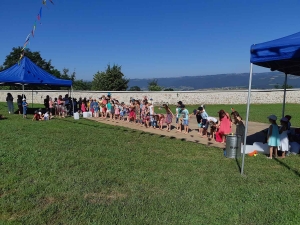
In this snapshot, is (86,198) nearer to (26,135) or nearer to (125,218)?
(125,218)

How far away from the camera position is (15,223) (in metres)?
3.83

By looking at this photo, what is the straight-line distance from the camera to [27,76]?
644 inches

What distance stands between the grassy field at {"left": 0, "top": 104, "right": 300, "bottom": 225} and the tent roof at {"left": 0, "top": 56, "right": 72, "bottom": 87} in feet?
28.2

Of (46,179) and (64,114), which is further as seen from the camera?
(64,114)

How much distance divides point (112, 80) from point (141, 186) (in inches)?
1625

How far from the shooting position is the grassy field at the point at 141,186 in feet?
13.3

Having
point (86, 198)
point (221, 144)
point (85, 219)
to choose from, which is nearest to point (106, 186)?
point (86, 198)

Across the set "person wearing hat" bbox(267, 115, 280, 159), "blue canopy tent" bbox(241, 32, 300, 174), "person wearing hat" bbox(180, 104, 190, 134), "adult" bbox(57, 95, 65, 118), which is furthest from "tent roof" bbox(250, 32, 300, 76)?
"adult" bbox(57, 95, 65, 118)

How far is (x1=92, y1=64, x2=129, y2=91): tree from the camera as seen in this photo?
4522 cm

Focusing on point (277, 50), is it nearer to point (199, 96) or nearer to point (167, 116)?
point (167, 116)

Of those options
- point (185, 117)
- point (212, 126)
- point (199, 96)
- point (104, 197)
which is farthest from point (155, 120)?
point (199, 96)

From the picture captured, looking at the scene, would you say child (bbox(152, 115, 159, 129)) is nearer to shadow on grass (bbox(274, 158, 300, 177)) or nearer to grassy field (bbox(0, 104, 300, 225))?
grassy field (bbox(0, 104, 300, 225))

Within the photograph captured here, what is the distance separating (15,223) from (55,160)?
10.0 feet

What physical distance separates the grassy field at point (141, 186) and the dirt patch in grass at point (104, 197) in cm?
2
